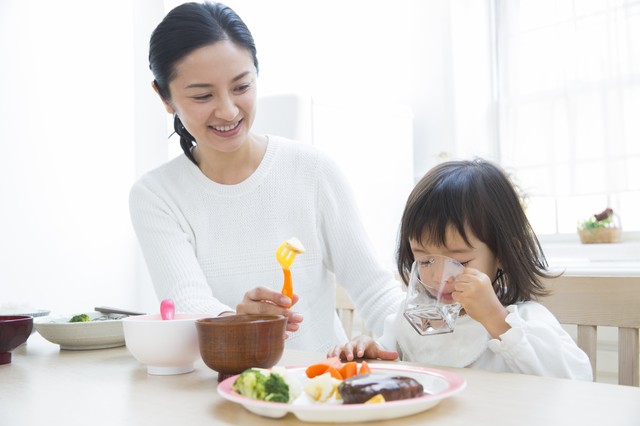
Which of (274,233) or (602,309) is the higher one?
(274,233)

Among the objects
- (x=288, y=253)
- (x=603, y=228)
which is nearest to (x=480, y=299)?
(x=288, y=253)

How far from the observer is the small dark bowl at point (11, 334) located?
1.05 meters

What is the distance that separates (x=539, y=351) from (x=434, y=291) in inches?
6.9

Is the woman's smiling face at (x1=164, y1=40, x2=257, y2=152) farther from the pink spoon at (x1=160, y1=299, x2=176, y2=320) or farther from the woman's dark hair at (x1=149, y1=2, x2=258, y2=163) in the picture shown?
the pink spoon at (x1=160, y1=299, x2=176, y2=320)

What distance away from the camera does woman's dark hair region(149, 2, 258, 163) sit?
4.77 ft

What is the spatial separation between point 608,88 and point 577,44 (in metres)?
0.24

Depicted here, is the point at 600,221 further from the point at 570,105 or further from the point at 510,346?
the point at 510,346

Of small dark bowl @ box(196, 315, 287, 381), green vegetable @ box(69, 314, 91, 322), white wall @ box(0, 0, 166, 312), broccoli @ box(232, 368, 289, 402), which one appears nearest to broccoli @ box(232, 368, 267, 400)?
broccoli @ box(232, 368, 289, 402)

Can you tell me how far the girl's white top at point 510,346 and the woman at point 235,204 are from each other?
0.63 feet

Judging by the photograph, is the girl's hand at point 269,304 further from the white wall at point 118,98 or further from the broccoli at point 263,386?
the white wall at point 118,98

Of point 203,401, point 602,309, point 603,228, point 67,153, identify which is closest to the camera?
point 203,401

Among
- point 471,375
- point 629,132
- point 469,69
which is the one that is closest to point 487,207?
point 471,375

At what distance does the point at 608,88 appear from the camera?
8.87ft

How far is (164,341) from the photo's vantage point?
912 millimetres
